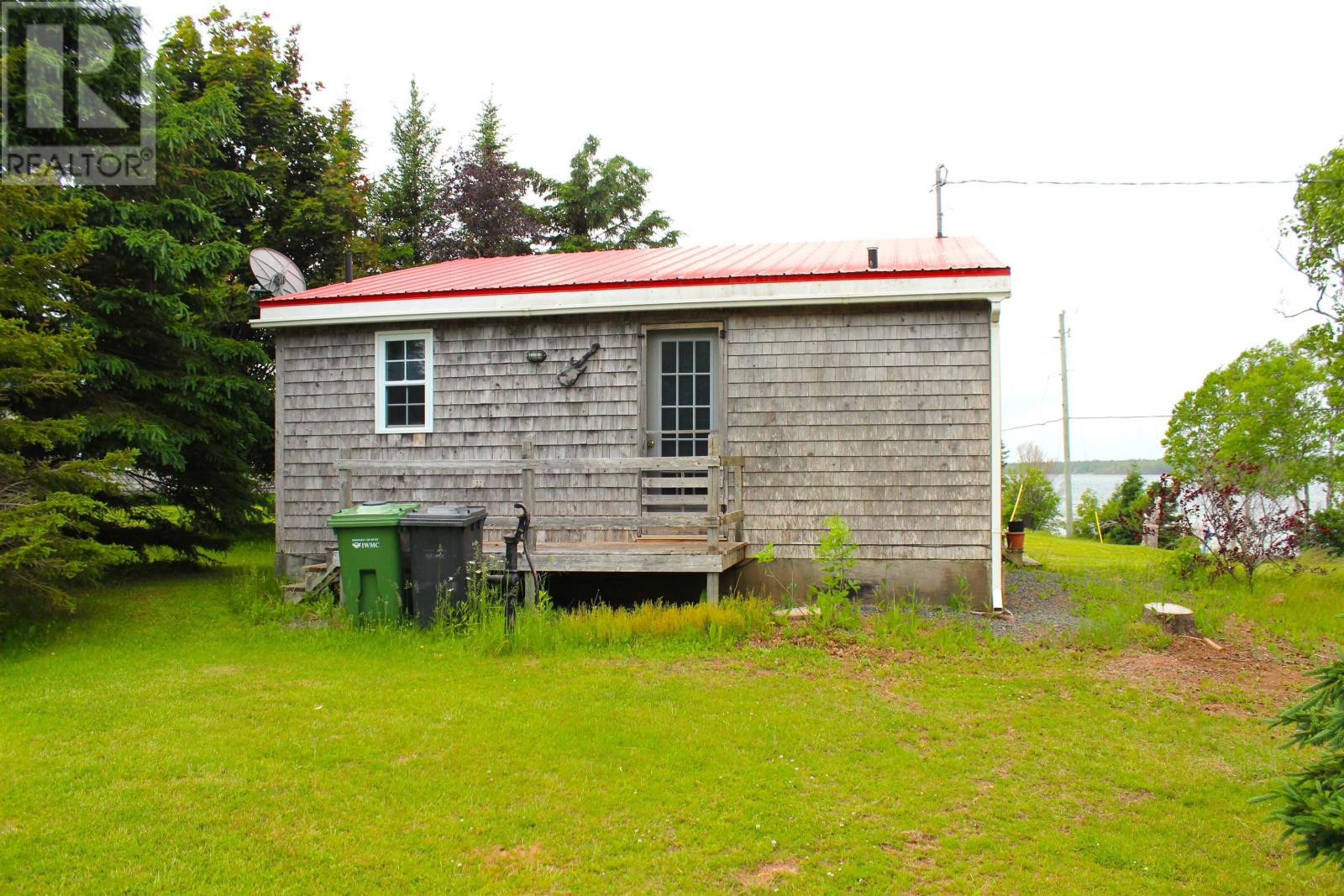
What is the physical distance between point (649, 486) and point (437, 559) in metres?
2.39

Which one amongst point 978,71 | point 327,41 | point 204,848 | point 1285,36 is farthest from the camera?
point 327,41

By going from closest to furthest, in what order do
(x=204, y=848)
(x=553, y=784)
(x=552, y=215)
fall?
(x=204, y=848), (x=553, y=784), (x=552, y=215)

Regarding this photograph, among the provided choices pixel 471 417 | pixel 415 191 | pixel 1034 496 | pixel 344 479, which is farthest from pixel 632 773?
pixel 1034 496

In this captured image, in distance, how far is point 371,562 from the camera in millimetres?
7469

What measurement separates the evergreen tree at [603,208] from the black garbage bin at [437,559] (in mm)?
18726

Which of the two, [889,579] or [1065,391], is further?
[1065,391]

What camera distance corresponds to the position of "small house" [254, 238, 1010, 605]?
8.20 metres

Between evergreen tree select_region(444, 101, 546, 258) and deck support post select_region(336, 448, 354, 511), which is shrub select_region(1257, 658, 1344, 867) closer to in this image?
deck support post select_region(336, 448, 354, 511)

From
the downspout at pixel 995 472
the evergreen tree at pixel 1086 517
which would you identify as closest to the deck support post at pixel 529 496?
the downspout at pixel 995 472

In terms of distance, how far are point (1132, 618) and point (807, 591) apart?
297 cm

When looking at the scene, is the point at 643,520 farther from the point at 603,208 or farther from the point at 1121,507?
the point at 1121,507

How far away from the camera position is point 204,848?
3486 mm

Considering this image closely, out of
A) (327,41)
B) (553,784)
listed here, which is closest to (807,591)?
(553,784)

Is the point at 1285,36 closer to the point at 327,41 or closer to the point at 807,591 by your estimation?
the point at 807,591
